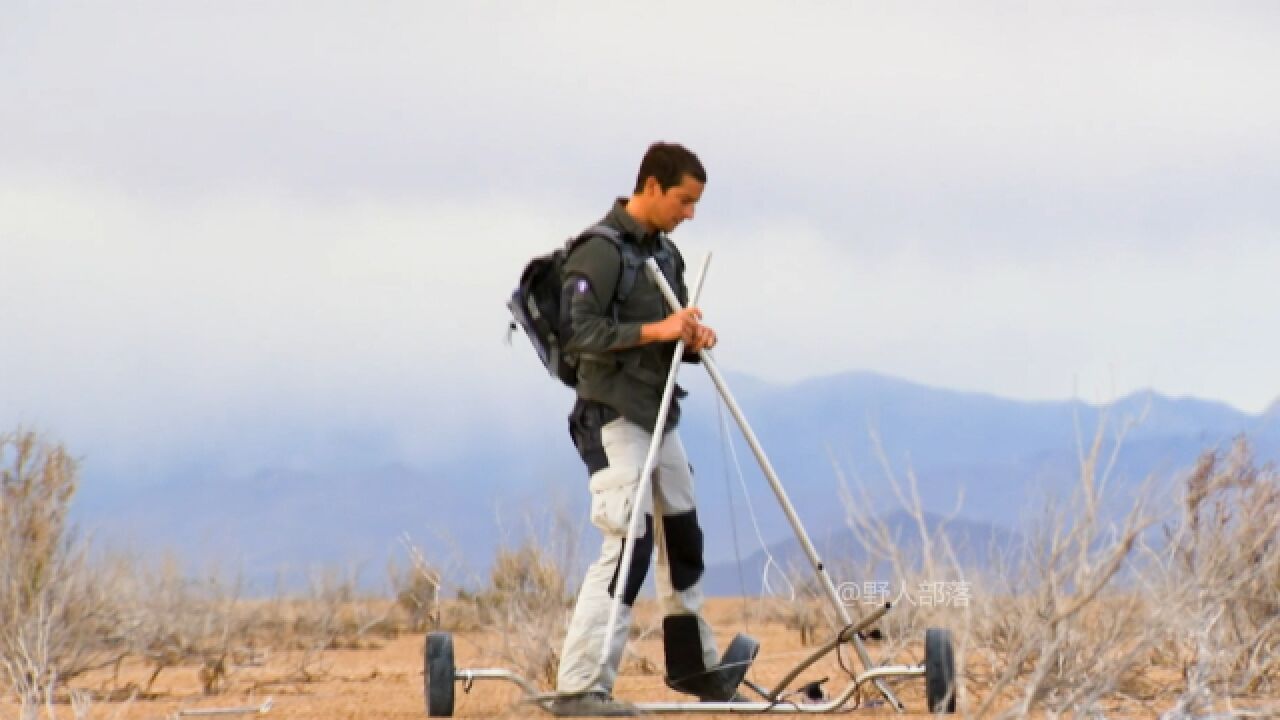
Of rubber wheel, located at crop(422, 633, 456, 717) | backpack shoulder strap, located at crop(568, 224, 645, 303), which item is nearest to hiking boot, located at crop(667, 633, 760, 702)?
rubber wheel, located at crop(422, 633, 456, 717)

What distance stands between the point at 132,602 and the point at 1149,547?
25.9ft

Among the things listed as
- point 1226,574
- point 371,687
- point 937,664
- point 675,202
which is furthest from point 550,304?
point 371,687

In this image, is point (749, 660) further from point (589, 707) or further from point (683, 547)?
point (589, 707)

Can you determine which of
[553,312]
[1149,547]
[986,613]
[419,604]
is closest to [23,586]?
[553,312]

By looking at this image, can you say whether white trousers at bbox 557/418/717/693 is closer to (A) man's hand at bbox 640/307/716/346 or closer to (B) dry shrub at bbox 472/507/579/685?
(A) man's hand at bbox 640/307/716/346

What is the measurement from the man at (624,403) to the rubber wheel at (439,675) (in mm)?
604

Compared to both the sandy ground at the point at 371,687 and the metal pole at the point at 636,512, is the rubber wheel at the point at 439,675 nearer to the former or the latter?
the sandy ground at the point at 371,687

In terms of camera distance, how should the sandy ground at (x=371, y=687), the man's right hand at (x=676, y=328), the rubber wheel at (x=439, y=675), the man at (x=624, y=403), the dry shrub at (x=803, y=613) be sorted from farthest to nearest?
the dry shrub at (x=803, y=613)
the sandy ground at (x=371, y=687)
the rubber wheel at (x=439, y=675)
the man at (x=624, y=403)
the man's right hand at (x=676, y=328)

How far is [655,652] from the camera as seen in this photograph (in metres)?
13.0

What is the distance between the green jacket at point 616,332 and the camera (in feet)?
22.4

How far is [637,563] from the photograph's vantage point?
6.90 meters

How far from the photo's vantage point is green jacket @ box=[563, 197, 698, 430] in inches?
268

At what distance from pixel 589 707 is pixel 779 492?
3.74ft

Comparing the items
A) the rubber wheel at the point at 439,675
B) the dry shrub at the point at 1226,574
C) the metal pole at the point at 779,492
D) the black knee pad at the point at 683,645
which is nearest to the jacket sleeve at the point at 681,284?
the metal pole at the point at 779,492
